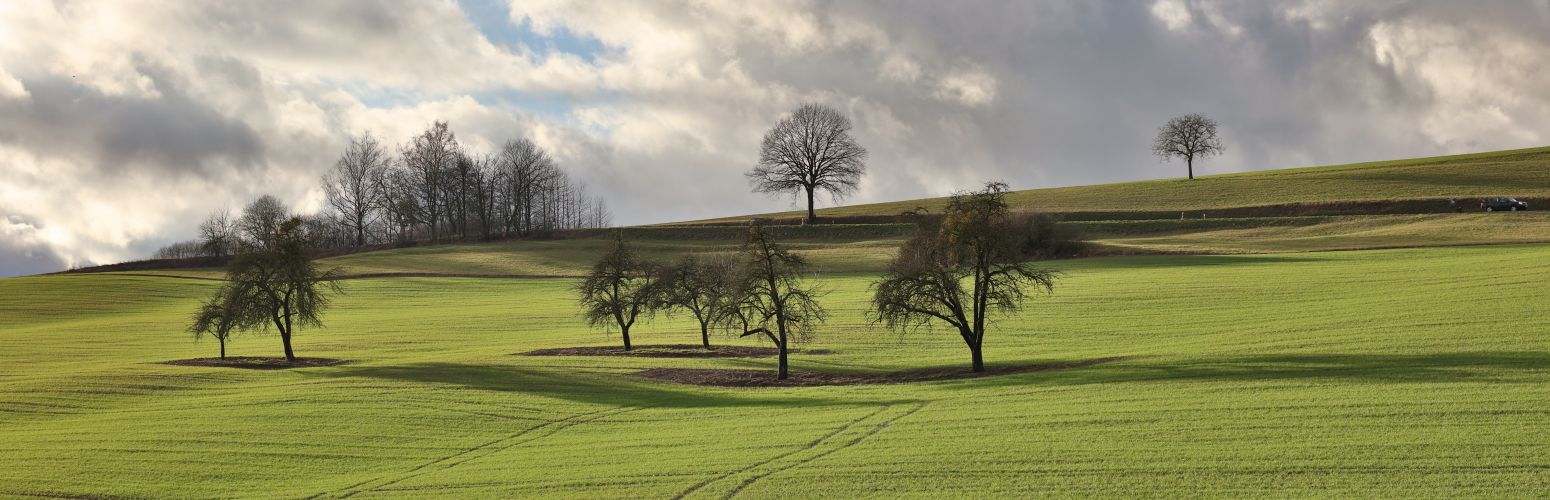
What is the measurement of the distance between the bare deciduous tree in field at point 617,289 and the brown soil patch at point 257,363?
35.7 feet

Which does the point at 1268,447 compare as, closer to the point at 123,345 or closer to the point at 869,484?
the point at 869,484

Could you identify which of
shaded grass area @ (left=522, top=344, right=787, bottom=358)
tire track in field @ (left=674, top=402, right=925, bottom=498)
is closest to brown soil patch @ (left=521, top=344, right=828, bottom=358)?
shaded grass area @ (left=522, top=344, right=787, bottom=358)

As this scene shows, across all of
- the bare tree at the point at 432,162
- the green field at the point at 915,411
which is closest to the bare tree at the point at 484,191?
the bare tree at the point at 432,162

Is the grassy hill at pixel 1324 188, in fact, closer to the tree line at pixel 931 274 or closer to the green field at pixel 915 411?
the green field at pixel 915 411

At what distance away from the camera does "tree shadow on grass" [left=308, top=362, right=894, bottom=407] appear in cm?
3209

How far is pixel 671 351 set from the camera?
4594 centimetres

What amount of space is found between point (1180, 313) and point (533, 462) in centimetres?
3047

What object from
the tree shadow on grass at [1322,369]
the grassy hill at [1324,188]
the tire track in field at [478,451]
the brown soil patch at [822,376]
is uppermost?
the grassy hill at [1324,188]

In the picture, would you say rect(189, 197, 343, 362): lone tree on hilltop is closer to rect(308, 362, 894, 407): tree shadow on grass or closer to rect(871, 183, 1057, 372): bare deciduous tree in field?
rect(308, 362, 894, 407): tree shadow on grass

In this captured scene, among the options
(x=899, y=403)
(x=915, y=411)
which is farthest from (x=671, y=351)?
(x=915, y=411)

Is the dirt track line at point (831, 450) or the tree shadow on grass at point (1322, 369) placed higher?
the tree shadow on grass at point (1322, 369)

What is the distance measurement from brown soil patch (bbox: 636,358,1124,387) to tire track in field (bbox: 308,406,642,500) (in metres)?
6.03

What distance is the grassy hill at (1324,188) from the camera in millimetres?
90312

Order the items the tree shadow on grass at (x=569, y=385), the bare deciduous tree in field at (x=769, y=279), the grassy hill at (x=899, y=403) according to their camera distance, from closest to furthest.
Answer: the grassy hill at (x=899, y=403)
the tree shadow on grass at (x=569, y=385)
the bare deciduous tree in field at (x=769, y=279)
